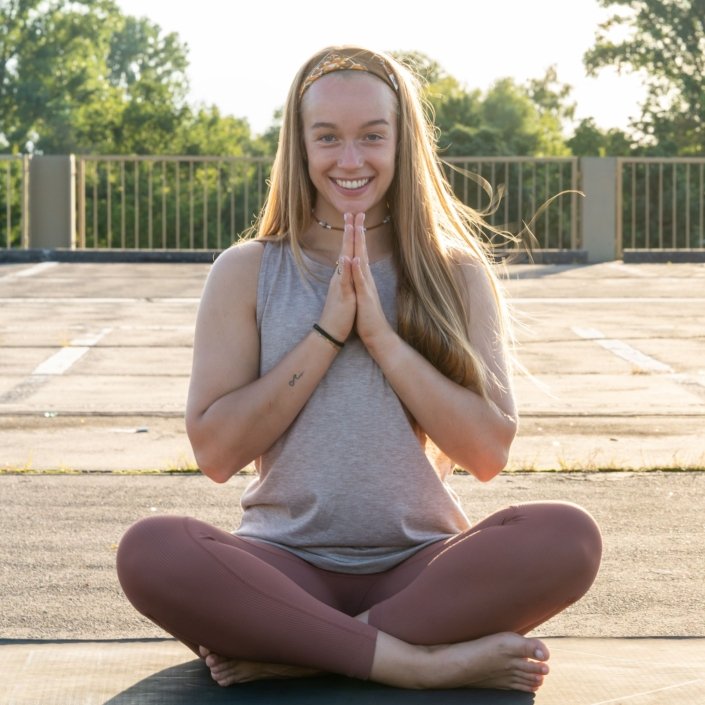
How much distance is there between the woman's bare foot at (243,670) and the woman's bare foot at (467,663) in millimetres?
188

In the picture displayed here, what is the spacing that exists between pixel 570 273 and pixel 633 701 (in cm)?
1168

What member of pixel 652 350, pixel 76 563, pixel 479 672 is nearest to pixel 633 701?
pixel 479 672

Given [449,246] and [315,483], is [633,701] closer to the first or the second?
[315,483]

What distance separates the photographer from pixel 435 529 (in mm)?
3051

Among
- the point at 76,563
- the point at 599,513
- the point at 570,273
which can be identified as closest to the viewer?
the point at 76,563

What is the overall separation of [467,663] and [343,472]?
44 cm

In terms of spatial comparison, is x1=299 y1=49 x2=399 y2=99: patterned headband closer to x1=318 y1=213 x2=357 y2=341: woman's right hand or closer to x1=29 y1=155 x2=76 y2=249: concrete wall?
x1=318 y1=213 x2=357 y2=341: woman's right hand

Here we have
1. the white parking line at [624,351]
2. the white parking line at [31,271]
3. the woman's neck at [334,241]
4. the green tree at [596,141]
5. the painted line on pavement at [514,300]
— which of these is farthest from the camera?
the green tree at [596,141]

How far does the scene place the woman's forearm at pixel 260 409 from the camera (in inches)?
114

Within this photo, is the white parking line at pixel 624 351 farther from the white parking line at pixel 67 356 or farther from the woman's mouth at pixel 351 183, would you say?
the woman's mouth at pixel 351 183

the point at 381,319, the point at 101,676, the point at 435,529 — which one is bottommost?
the point at 101,676

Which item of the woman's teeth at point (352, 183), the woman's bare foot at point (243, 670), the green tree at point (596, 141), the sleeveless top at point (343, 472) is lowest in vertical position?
the woman's bare foot at point (243, 670)

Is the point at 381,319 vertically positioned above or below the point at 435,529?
above

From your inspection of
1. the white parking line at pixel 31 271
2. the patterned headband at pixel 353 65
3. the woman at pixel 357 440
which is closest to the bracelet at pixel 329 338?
the woman at pixel 357 440
